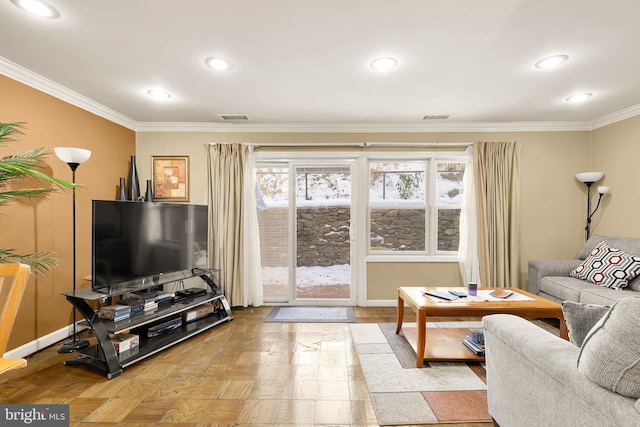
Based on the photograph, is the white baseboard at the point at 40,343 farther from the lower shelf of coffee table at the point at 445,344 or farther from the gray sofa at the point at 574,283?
the gray sofa at the point at 574,283

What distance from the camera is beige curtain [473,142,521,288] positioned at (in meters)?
3.93

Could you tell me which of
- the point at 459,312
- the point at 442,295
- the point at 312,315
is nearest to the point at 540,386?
the point at 459,312

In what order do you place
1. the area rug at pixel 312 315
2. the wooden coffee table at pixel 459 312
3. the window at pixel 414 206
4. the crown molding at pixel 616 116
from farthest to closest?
the window at pixel 414 206, the area rug at pixel 312 315, the crown molding at pixel 616 116, the wooden coffee table at pixel 459 312

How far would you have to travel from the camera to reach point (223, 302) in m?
3.63

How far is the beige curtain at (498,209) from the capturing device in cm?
393

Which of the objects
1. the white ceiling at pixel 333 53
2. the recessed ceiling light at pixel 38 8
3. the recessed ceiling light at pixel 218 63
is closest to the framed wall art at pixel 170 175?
the white ceiling at pixel 333 53

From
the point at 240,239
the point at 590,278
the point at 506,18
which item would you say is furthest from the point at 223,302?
the point at 590,278

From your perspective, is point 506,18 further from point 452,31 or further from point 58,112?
point 58,112

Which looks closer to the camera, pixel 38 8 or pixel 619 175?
pixel 38 8

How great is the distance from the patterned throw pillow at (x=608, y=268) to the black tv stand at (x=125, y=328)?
3.85m

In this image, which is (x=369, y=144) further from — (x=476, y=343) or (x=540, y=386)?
(x=540, y=386)

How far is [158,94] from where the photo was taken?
3082mm

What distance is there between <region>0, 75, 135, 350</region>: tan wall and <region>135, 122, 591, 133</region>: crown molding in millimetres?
749

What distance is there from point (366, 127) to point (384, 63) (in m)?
1.67
